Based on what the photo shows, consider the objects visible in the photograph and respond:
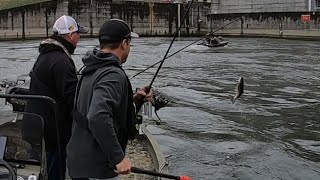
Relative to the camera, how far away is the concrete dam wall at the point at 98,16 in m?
59.2

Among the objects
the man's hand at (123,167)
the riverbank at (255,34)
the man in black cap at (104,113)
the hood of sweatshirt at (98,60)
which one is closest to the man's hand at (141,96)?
the man in black cap at (104,113)

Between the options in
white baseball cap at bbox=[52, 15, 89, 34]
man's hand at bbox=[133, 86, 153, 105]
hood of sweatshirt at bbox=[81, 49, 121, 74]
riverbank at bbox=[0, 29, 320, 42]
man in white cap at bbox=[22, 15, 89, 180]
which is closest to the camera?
hood of sweatshirt at bbox=[81, 49, 121, 74]

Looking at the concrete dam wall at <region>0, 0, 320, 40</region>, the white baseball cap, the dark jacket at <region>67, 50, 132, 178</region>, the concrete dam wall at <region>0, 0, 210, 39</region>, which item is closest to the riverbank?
the concrete dam wall at <region>0, 0, 320, 40</region>

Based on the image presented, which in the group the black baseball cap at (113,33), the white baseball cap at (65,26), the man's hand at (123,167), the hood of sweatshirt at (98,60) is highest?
the white baseball cap at (65,26)

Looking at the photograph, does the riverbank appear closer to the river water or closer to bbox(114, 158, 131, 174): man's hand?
the river water

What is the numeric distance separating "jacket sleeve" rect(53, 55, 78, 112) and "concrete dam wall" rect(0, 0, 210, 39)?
53.6 metres

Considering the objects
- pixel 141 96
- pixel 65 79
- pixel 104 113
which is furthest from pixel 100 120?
pixel 65 79

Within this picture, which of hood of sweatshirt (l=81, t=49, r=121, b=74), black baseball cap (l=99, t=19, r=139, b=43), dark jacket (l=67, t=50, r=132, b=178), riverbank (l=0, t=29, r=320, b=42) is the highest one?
riverbank (l=0, t=29, r=320, b=42)

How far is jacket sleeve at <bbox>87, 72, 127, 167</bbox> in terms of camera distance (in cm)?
326

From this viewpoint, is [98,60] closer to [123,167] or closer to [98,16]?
[123,167]

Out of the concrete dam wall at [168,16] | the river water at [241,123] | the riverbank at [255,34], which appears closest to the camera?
the river water at [241,123]

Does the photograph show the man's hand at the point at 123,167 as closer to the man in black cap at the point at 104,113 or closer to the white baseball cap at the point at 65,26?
the man in black cap at the point at 104,113

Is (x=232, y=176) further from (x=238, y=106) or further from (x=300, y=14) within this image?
(x=300, y=14)

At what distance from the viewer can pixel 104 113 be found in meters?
3.26
